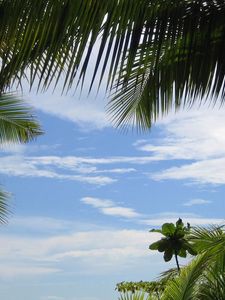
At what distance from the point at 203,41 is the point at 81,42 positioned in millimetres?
862

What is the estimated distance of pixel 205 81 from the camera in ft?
11.2

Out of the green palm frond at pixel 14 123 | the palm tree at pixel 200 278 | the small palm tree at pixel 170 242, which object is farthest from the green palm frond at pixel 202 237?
the small palm tree at pixel 170 242

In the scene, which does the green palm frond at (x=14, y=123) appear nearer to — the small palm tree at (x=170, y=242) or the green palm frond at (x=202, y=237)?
the green palm frond at (x=202, y=237)

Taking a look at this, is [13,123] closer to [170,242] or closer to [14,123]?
[14,123]

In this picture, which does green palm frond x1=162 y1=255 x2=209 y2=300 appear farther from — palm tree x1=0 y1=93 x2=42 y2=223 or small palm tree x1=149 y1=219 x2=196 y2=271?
small palm tree x1=149 y1=219 x2=196 y2=271

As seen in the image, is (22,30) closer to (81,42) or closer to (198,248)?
(81,42)

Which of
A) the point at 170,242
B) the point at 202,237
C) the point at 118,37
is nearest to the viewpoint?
the point at 118,37

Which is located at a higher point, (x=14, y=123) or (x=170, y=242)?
(x=170, y=242)

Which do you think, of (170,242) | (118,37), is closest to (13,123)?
(118,37)

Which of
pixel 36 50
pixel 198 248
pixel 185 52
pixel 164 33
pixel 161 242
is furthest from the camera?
pixel 161 242

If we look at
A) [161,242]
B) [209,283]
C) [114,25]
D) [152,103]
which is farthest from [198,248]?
[161,242]

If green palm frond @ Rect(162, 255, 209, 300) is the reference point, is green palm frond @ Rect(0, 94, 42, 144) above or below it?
above

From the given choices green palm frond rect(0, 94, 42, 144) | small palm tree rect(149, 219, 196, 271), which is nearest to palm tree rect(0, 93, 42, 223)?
green palm frond rect(0, 94, 42, 144)

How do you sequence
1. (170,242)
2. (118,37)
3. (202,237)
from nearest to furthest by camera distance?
(118,37) → (202,237) → (170,242)
